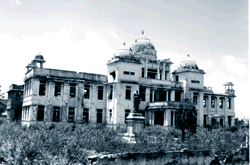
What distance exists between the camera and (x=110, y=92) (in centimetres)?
3216

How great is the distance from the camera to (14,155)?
11.1 metres

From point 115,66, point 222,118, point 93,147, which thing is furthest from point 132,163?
point 222,118

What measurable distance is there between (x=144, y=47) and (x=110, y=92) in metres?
8.70

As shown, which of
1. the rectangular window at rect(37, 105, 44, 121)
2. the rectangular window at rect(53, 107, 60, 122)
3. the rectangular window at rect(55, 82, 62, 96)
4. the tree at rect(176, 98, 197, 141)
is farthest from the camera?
the rectangular window at rect(55, 82, 62, 96)

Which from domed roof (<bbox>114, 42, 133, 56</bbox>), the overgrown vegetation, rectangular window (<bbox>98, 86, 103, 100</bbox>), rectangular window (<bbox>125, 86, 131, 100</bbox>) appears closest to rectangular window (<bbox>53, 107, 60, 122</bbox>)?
rectangular window (<bbox>98, 86, 103, 100</bbox>)

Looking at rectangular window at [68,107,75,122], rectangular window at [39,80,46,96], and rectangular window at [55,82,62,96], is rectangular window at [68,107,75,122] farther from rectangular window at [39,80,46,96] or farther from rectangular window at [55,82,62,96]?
rectangular window at [39,80,46,96]

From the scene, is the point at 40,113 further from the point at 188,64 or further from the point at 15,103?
the point at 188,64

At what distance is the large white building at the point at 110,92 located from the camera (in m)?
29.2

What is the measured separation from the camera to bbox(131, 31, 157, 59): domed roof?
37000 mm

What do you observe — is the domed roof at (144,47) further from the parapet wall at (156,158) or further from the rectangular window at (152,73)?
the parapet wall at (156,158)

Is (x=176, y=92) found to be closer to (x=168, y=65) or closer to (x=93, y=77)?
(x=168, y=65)

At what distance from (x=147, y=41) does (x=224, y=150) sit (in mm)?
23589

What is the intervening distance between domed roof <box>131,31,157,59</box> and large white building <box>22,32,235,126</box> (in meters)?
0.13

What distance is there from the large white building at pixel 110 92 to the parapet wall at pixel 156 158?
1555 centimetres
